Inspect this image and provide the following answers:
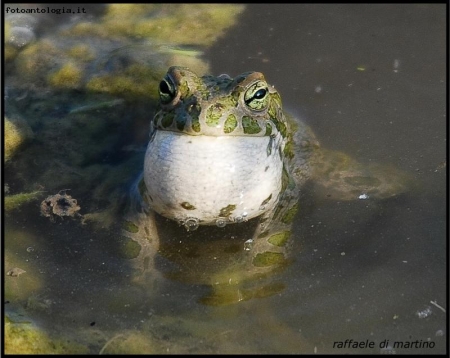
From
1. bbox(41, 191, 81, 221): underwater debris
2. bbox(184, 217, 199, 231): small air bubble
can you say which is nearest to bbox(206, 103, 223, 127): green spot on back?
bbox(184, 217, 199, 231): small air bubble

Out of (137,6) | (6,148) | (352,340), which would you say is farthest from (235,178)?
(137,6)

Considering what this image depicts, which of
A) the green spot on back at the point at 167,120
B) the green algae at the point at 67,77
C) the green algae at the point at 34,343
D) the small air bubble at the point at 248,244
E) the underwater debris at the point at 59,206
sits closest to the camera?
the green algae at the point at 34,343

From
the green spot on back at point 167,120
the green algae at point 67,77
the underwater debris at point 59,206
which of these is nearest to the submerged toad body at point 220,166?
the green spot on back at point 167,120

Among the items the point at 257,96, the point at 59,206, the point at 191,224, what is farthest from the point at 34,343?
the point at 257,96

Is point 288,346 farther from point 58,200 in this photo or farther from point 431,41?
point 431,41

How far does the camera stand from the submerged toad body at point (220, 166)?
3.42m

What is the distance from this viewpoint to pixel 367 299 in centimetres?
331

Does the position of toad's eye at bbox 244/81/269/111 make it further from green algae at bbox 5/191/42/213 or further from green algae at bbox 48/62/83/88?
green algae at bbox 48/62/83/88

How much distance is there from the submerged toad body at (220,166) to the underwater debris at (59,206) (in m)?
0.38

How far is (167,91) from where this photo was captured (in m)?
3.59

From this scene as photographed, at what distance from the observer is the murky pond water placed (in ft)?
10.5

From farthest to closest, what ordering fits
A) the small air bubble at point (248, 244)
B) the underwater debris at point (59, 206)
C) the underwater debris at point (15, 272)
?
the underwater debris at point (59, 206), the small air bubble at point (248, 244), the underwater debris at point (15, 272)

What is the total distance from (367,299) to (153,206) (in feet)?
4.30

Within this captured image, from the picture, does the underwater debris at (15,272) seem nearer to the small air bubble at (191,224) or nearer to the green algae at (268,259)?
the small air bubble at (191,224)
